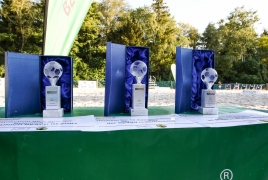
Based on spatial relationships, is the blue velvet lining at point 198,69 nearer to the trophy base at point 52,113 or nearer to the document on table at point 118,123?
the document on table at point 118,123

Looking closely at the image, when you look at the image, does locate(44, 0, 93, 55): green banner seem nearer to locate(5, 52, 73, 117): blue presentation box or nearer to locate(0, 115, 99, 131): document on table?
locate(5, 52, 73, 117): blue presentation box

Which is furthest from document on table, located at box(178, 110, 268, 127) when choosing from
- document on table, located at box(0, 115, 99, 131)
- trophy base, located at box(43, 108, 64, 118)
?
trophy base, located at box(43, 108, 64, 118)

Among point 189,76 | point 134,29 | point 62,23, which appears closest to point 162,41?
point 134,29

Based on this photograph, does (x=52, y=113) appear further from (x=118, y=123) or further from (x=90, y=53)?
(x=90, y=53)

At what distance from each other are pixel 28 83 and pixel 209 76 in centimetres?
109

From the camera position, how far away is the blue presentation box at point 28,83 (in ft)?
4.87

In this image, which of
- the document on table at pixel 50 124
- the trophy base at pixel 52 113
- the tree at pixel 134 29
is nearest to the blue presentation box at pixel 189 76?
the document on table at pixel 50 124

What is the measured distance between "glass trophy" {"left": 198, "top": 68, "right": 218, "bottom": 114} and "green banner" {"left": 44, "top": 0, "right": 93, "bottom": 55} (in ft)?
4.40

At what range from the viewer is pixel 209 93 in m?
1.64

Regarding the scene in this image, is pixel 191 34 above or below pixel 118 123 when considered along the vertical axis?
above

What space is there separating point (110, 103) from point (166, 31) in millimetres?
22680

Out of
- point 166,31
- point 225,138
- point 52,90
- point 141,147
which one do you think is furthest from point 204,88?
point 166,31

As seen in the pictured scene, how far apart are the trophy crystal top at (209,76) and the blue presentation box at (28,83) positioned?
0.83 metres

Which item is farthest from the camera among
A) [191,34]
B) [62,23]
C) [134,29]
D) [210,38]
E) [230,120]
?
[191,34]
